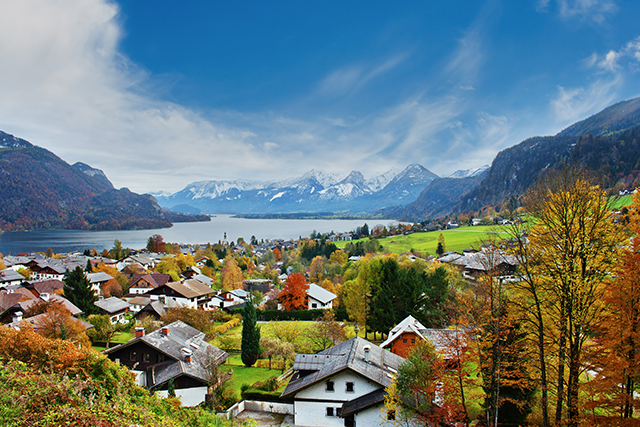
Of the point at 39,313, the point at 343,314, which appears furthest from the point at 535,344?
the point at 39,313

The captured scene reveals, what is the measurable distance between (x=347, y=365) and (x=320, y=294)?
1254 inches

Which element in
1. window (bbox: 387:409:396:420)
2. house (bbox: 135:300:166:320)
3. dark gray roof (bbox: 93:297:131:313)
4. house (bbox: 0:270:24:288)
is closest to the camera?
window (bbox: 387:409:396:420)

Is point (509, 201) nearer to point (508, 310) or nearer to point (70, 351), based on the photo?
point (508, 310)

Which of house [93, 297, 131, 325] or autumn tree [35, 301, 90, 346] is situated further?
house [93, 297, 131, 325]

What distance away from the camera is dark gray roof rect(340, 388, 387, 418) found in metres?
17.3

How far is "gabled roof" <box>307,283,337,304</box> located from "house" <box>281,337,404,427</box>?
92.5ft

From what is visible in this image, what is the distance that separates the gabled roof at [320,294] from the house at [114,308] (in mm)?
24263

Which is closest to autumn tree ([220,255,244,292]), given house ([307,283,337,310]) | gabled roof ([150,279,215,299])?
gabled roof ([150,279,215,299])

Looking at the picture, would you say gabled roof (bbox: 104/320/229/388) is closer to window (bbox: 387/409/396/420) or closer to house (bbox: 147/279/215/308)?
window (bbox: 387/409/396/420)

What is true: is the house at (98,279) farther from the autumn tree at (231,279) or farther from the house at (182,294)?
the autumn tree at (231,279)

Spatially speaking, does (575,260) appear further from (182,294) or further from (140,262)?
(140,262)

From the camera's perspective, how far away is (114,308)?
1693 inches

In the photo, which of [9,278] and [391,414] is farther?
[9,278]

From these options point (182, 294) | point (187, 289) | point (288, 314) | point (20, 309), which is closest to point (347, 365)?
point (288, 314)
